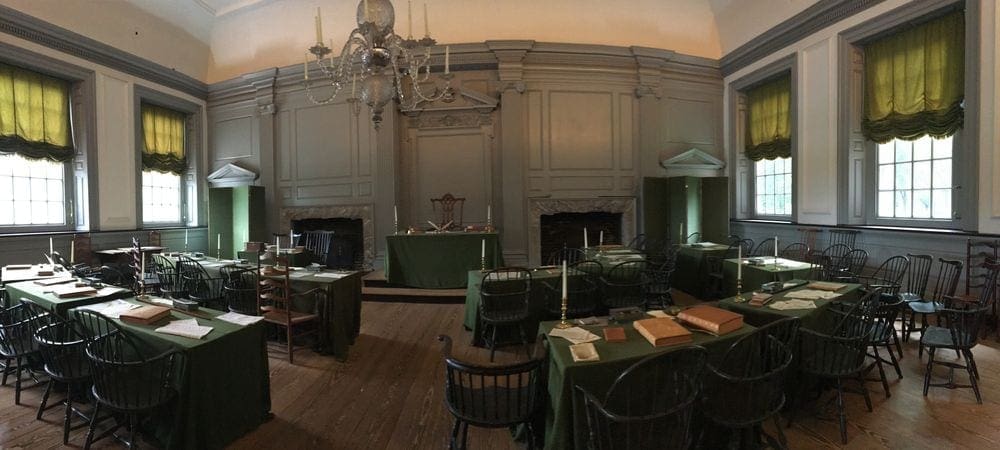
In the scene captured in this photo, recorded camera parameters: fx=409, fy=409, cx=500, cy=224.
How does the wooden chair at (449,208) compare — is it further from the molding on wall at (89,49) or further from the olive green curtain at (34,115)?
the olive green curtain at (34,115)

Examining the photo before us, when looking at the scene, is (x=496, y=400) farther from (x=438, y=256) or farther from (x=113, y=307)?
(x=438, y=256)

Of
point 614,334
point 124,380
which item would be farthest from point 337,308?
point 614,334

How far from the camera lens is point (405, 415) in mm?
2922

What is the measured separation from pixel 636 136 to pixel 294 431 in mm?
7652

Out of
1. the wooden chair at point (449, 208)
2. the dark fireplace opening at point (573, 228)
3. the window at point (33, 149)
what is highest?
the window at point (33, 149)

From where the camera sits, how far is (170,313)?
294 cm

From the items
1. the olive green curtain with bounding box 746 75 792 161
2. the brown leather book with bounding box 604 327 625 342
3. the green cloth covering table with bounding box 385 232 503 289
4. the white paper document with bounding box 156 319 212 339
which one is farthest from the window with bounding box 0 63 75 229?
the olive green curtain with bounding box 746 75 792 161

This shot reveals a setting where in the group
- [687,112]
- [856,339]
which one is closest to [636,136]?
[687,112]

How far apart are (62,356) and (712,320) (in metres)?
4.25

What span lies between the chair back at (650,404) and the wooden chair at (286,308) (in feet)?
10.2

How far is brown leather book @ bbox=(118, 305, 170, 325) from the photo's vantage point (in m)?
2.70

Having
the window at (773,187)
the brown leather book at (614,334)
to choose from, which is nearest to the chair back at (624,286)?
the brown leather book at (614,334)

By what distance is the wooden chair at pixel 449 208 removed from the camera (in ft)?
25.7

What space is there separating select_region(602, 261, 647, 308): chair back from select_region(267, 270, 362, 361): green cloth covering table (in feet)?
9.03
